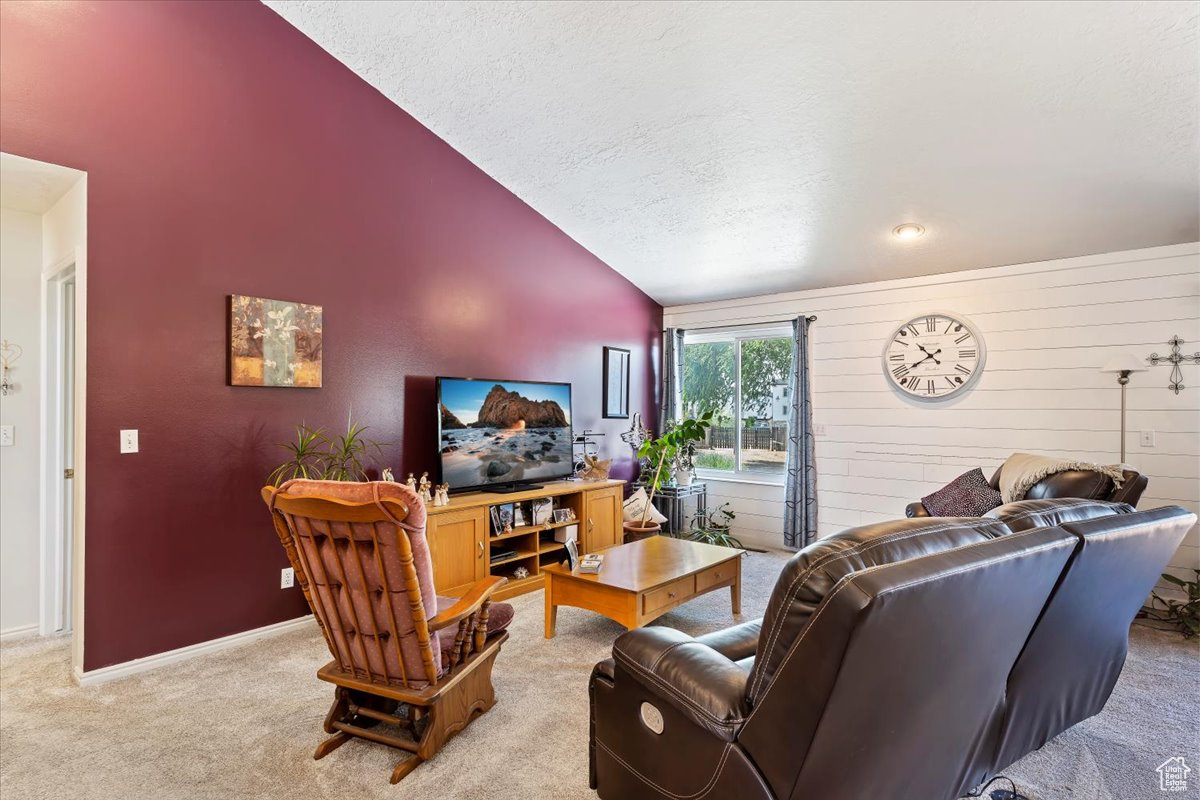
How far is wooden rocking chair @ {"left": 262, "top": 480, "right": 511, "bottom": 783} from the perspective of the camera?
1.93 metres

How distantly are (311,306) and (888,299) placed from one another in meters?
4.37

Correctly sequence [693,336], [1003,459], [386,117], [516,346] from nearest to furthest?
[386,117] → [1003,459] → [516,346] → [693,336]

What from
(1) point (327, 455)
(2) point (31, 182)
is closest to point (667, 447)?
(1) point (327, 455)

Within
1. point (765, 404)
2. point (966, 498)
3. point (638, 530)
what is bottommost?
point (638, 530)

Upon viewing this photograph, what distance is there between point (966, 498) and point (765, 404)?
7.14ft

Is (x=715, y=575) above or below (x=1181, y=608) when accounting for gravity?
above

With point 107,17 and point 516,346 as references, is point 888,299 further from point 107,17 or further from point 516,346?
point 107,17

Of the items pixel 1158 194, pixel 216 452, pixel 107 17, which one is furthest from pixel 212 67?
pixel 1158 194

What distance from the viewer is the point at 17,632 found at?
3.39 metres

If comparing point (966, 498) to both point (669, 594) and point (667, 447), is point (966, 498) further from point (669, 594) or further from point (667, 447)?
point (667, 447)

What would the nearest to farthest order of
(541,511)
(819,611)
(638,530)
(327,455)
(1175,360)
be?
(819,611), (327,455), (1175,360), (541,511), (638,530)

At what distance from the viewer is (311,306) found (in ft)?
11.7

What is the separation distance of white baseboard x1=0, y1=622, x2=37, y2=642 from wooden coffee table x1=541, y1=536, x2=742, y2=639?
2910mm

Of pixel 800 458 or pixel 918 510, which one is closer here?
pixel 918 510
